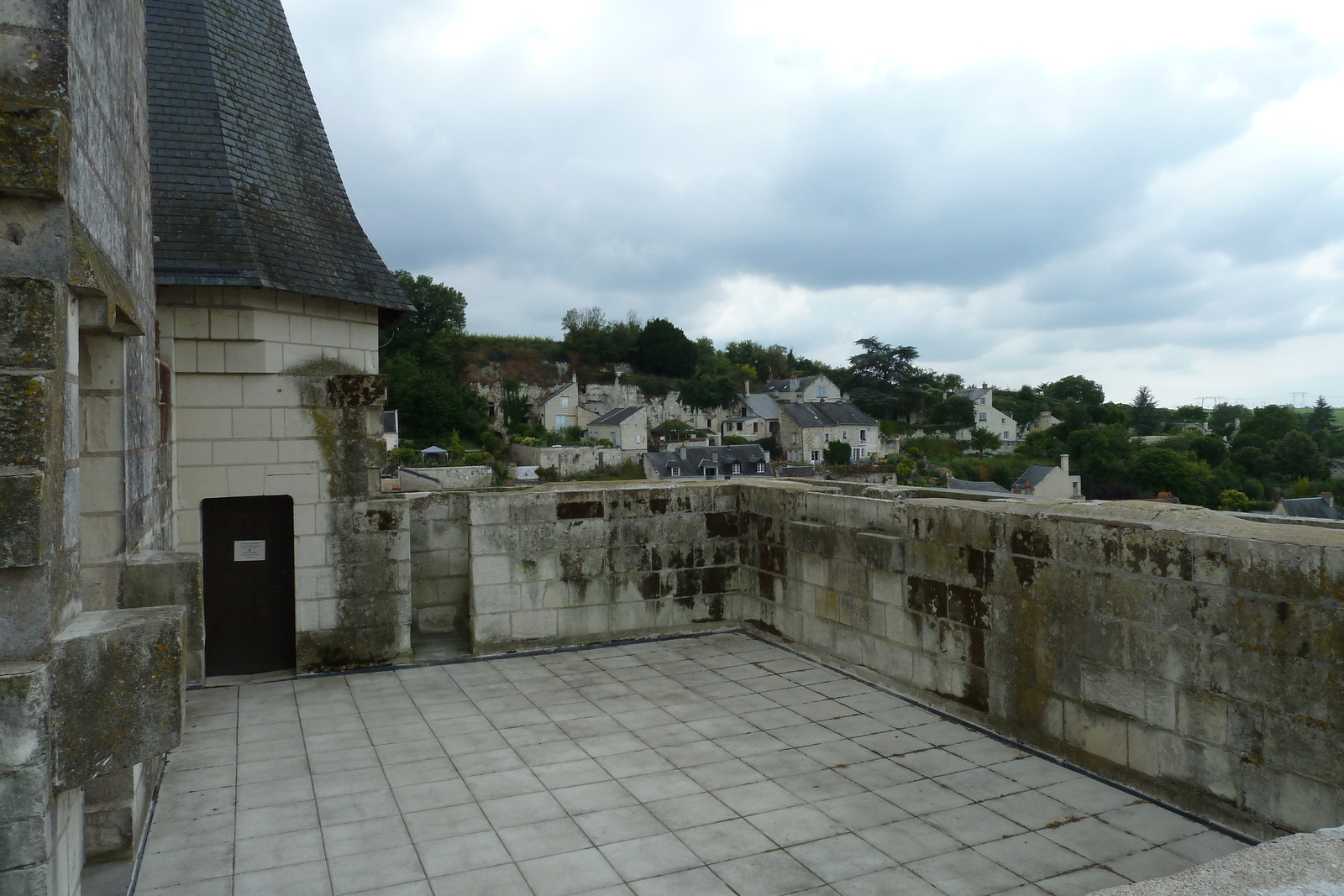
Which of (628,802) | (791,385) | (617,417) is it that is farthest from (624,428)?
(628,802)

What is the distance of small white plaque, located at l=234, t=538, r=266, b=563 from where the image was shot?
621 cm

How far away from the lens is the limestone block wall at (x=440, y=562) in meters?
6.82

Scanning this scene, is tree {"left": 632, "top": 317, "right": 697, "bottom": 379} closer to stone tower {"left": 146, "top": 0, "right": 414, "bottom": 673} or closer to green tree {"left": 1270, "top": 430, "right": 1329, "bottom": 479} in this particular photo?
green tree {"left": 1270, "top": 430, "right": 1329, "bottom": 479}

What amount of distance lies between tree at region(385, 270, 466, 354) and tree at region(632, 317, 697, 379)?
15.2 metres

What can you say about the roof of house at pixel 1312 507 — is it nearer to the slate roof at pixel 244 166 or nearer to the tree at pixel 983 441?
the slate roof at pixel 244 166

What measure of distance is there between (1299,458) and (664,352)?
4600cm

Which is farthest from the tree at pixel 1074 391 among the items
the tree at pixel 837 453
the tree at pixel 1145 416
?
the tree at pixel 837 453

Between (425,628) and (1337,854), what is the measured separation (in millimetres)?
6160

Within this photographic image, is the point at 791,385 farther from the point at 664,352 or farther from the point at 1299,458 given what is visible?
the point at 1299,458

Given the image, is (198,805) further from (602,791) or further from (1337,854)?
(1337,854)

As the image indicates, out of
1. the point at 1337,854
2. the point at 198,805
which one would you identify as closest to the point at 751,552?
the point at 198,805

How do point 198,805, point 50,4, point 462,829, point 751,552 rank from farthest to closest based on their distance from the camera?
point 751,552 → point 198,805 → point 462,829 → point 50,4

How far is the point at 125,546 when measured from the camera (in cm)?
334

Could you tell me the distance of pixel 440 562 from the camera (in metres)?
6.88
